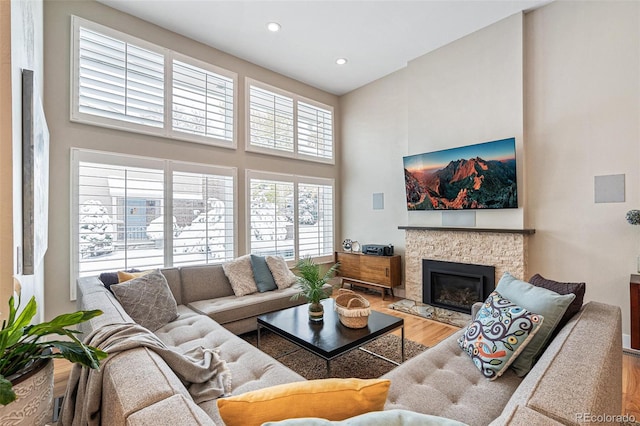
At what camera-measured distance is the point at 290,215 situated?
4758 millimetres

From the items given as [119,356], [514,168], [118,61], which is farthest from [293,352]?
[118,61]

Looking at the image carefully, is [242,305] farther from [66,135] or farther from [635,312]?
[635,312]

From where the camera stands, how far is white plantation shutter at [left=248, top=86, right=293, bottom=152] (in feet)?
14.1

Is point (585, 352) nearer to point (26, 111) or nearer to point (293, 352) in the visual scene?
point (293, 352)

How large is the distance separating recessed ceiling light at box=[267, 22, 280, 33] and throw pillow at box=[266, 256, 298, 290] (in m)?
2.83

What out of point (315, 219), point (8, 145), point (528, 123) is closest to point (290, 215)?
point (315, 219)

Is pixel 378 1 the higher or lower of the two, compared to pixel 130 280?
higher

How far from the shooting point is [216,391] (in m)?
1.38

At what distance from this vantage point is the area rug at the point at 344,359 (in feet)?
7.61

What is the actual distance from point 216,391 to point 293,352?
4.63ft

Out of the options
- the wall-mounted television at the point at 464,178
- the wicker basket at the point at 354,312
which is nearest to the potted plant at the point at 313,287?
the wicker basket at the point at 354,312

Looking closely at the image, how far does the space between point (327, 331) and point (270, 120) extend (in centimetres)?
340

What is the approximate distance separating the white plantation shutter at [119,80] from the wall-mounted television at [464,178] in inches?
134

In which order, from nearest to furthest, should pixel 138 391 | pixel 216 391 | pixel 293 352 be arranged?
pixel 138 391 < pixel 216 391 < pixel 293 352
